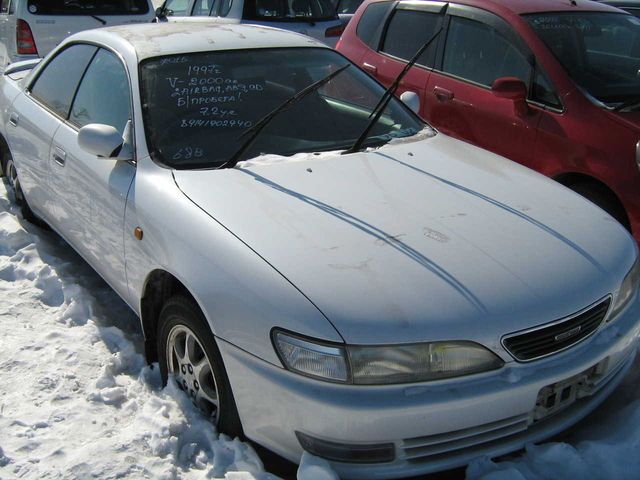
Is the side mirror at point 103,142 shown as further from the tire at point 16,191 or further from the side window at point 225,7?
the side window at point 225,7

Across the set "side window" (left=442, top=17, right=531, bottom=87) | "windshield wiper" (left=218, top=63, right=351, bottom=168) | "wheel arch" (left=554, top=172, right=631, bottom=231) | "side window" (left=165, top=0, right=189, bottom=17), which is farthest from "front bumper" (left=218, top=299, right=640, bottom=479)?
"side window" (left=165, top=0, right=189, bottom=17)

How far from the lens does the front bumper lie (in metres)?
2.26

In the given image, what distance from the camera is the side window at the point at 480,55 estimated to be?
15.8 ft

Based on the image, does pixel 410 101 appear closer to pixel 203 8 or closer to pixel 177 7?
pixel 203 8

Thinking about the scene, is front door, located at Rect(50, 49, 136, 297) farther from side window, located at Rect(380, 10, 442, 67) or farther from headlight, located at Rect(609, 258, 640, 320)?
side window, located at Rect(380, 10, 442, 67)

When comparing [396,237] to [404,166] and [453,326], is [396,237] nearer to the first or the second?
Answer: [453,326]

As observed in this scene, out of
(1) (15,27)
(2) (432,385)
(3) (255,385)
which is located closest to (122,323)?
(3) (255,385)

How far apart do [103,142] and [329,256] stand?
129 centimetres

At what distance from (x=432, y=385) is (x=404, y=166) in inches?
51.4

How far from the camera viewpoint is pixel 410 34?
5.66m

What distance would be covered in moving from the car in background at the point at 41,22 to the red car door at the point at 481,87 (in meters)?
5.28

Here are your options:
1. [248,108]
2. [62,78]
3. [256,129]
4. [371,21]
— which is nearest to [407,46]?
[371,21]

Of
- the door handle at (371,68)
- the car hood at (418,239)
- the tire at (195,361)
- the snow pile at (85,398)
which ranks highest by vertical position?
the door handle at (371,68)

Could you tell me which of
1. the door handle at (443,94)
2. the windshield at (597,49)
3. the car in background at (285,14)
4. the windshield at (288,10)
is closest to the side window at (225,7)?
the car in background at (285,14)
